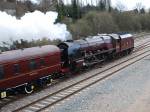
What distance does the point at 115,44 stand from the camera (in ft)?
113

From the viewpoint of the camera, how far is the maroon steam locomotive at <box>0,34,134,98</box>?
59.4ft

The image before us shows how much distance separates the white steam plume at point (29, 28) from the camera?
2178cm

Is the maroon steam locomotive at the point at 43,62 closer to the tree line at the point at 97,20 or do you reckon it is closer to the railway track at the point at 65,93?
the railway track at the point at 65,93

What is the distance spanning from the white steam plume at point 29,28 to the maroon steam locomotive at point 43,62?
81.4 inches

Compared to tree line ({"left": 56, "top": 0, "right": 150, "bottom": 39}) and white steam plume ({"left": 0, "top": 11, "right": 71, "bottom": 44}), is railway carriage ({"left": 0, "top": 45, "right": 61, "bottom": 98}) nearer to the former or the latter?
white steam plume ({"left": 0, "top": 11, "right": 71, "bottom": 44})

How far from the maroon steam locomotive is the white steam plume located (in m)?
2.07

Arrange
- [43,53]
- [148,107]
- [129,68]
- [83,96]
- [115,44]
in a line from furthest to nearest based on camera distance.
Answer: [115,44] < [129,68] < [43,53] < [83,96] < [148,107]

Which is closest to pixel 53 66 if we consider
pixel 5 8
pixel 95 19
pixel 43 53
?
pixel 43 53

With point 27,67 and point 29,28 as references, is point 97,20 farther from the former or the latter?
point 27,67

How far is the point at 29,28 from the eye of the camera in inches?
934

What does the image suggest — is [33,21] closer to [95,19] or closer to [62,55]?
[62,55]

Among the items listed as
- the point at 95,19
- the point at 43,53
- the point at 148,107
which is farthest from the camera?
the point at 95,19

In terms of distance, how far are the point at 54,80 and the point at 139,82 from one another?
5.77 meters

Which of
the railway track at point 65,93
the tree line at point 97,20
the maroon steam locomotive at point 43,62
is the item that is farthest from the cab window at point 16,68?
the tree line at point 97,20
